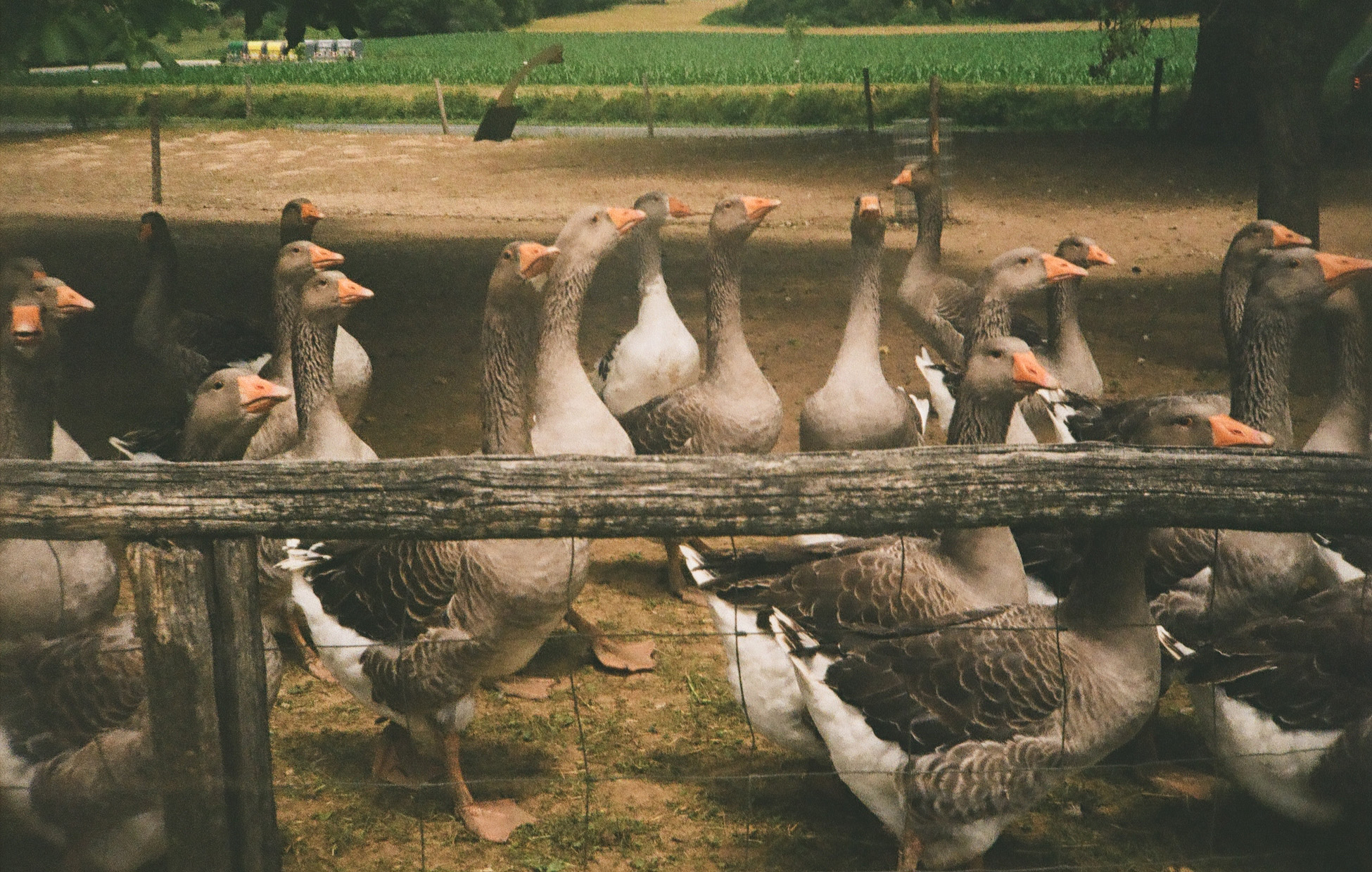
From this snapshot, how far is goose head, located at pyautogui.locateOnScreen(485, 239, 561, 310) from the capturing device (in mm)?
5250

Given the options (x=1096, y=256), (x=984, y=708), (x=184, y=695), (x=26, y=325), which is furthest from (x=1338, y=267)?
(x=26, y=325)

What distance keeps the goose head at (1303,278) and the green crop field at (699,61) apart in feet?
35.7

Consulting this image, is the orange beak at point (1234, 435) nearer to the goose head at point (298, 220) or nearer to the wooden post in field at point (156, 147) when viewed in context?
the goose head at point (298, 220)

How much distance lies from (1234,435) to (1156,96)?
1764cm

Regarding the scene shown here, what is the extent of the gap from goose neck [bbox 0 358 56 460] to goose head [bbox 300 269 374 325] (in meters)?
1.30

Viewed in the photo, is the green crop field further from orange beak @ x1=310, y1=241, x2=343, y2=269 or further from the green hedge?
orange beak @ x1=310, y1=241, x2=343, y2=269

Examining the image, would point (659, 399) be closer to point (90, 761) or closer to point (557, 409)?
point (557, 409)

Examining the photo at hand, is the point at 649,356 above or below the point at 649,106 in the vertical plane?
below

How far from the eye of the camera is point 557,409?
542cm

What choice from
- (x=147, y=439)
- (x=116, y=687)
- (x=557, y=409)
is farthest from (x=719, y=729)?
(x=147, y=439)

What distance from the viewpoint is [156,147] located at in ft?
58.5

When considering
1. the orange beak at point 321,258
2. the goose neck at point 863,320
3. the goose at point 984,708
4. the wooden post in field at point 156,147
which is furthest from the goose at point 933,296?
the wooden post in field at point 156,147

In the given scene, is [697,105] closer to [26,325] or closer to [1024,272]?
[1024,272]

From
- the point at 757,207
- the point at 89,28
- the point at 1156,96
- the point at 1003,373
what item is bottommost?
the point at 1003,373
